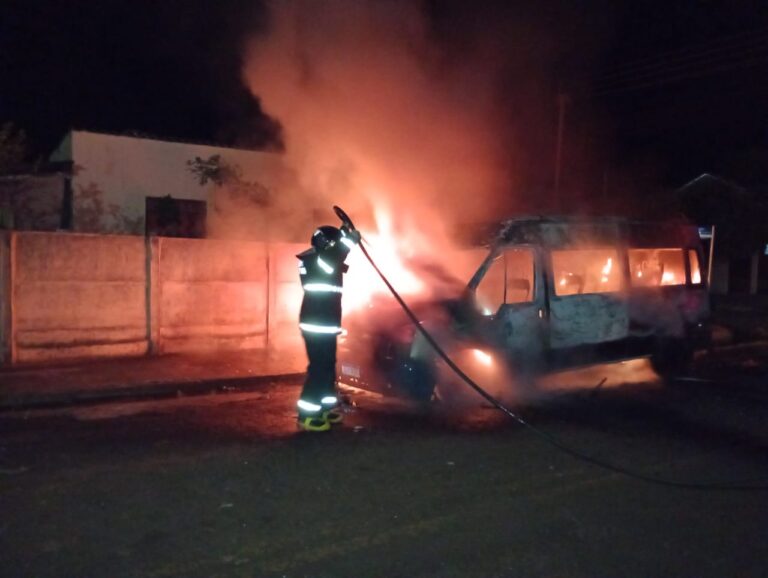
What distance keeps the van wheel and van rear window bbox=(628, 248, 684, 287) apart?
2.51 feet

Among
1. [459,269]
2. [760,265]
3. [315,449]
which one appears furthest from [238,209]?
[760,265]

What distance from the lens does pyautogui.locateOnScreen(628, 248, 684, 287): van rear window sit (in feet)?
28.4

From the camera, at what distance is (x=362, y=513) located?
439 centimetres

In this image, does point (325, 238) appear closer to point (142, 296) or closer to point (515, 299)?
point (515, 299)

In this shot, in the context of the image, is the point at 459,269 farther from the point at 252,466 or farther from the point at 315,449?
the point at 252,466

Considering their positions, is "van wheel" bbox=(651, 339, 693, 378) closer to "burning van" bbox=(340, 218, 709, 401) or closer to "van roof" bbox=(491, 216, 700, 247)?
"burning van" bbox=(340, 218, 709, 401)

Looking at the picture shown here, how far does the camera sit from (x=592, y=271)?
27.9 ft

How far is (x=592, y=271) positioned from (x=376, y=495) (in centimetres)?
479

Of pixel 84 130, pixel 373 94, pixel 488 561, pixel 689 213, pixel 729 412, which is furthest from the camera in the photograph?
pixel 689 213

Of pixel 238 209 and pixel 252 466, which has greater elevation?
pixel 238 209

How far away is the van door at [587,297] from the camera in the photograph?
25.8 feet

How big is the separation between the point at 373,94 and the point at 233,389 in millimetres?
5162

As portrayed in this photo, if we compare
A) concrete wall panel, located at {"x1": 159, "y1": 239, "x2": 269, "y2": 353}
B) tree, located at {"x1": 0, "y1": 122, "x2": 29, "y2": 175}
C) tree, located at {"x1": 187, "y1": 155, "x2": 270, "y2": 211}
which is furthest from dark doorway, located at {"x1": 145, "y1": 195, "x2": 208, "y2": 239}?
concrete wall panel, located at {"x1": 159, "y1": 239, "x2": 269, "y2": 353}

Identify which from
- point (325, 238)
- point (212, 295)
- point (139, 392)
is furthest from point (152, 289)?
point (325, 238)
